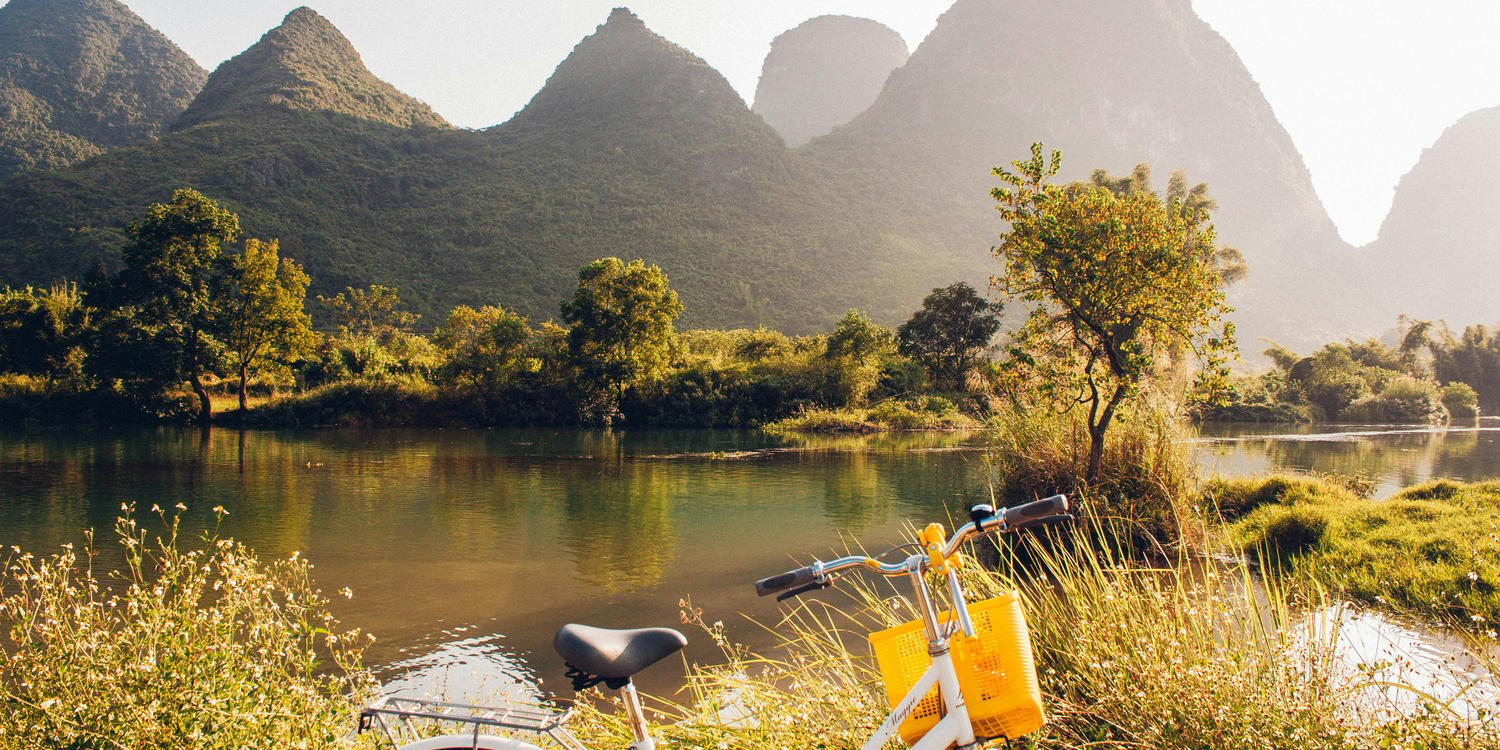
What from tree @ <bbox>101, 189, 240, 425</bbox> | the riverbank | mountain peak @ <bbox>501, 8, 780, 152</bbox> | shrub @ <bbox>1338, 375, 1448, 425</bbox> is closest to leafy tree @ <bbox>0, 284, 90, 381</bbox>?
tree @ <bbox>101, 189, 240, 425</bbox>

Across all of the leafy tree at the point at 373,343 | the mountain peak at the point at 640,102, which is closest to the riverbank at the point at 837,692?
the leafy tree at the point at 373,343

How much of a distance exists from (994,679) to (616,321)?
109 ft

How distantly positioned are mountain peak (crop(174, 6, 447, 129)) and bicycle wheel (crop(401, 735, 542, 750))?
312 feet

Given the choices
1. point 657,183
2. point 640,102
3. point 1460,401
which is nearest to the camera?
point 1460,401

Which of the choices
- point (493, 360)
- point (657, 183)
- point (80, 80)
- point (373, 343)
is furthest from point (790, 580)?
point (80, 80)

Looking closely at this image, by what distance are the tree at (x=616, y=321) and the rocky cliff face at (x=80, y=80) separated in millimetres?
72797

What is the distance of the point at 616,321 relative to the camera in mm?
34594

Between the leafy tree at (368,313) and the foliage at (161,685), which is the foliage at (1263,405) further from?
the leafy tree at (368,313)

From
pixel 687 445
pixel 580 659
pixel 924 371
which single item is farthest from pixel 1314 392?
pixel 580 659

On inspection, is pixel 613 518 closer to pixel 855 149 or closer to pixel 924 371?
pixel 924 371

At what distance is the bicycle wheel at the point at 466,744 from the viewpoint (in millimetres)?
2066

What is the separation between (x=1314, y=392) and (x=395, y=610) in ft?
162

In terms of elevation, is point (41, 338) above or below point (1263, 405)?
above

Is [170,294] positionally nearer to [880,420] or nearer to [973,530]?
[880,420]
